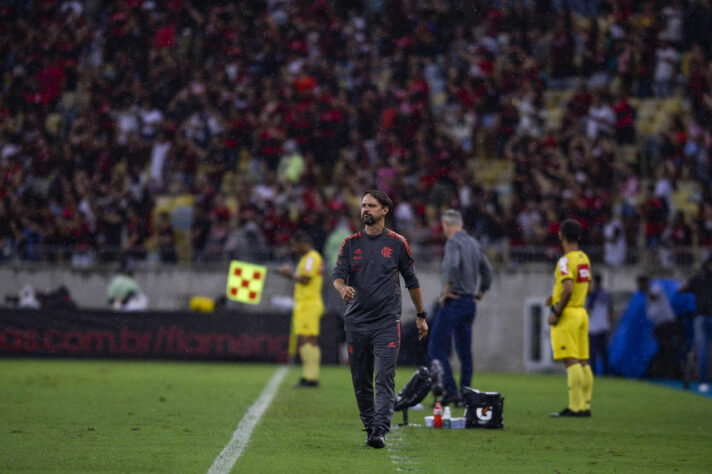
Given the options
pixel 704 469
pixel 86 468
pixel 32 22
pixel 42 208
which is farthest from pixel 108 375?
pixel 32 22

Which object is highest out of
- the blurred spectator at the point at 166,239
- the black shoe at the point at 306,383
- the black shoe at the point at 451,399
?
the blurred spectator at the point at 166,239

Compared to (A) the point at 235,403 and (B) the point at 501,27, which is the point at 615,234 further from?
(A) the point at 235,403

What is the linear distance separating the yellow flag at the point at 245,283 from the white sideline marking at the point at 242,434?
2513 mm

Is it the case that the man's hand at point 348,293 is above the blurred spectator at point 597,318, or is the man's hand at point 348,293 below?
above

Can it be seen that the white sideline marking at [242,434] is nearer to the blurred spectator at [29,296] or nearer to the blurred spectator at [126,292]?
the blurred spectator at [126,292]

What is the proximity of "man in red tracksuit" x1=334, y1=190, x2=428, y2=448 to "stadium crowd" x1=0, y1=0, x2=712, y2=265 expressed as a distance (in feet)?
42.9

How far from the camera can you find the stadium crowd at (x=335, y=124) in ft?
73.6

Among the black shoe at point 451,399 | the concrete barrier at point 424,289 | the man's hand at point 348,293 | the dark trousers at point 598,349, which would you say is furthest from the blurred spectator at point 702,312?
the man's hand at point 348,293

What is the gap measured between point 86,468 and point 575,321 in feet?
20.2

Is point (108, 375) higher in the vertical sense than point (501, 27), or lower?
lower

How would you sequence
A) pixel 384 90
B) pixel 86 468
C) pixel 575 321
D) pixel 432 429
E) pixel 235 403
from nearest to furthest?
pixel 86 468 → pixel 432 429 → pixel 575 321 → pixel 235 403 → pixel 384 90

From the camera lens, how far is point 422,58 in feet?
85.6

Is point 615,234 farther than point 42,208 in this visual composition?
No

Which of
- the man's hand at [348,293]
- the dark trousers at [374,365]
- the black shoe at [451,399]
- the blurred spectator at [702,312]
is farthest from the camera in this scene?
the blurred spectator at [702,312]
